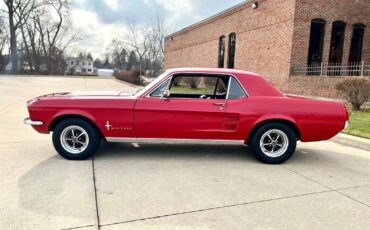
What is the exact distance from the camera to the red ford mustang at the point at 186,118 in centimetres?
509

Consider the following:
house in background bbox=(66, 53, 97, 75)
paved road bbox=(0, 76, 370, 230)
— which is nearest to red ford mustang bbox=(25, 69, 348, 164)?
paved road bbox=(0, 76, 370, 230)

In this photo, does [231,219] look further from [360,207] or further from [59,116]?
[59,116]

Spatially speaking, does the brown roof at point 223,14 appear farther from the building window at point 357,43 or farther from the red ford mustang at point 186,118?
the red ford mustang at point 186,118

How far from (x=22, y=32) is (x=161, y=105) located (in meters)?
64.9

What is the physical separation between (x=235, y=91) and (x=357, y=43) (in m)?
16.3

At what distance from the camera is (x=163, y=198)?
3725 mm

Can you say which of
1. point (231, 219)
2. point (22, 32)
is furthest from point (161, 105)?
point (22, 32)

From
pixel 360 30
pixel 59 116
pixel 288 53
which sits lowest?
pixel 59 116

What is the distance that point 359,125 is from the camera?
838 cm

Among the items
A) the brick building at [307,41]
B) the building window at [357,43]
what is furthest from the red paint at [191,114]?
the building window at [357,43]

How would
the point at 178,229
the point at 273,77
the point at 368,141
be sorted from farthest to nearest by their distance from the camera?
the point at 273,77
the point at 368,141
the point at 178,229

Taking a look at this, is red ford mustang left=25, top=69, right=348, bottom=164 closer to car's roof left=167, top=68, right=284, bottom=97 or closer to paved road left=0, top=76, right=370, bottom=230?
car's roof left=167, top=68, right=284, bottom=97

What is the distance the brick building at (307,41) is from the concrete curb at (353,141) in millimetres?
8031

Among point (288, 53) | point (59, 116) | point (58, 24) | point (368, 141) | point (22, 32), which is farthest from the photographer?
point (58, 24)
